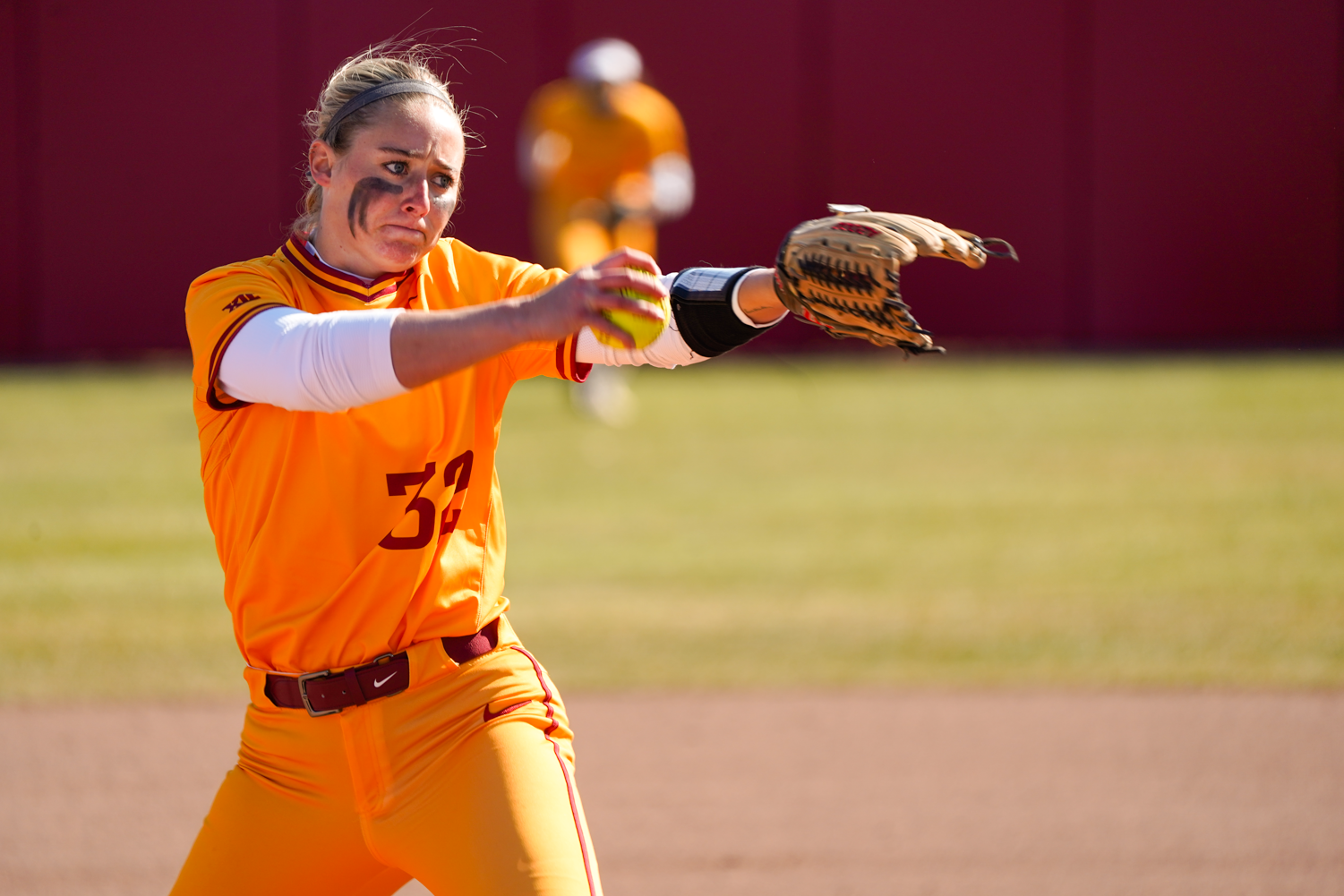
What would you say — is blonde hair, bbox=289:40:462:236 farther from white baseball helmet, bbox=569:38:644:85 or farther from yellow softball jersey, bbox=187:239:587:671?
white baseball helmet, bbox=569:38:644:85

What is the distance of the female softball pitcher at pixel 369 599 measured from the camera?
2393 mm

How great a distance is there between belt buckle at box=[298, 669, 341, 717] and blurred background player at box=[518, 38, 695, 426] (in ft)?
34.7

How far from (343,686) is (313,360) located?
62 centimetres

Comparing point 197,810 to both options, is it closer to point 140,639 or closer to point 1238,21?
point 140,639

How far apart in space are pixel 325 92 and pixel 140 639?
4.63m

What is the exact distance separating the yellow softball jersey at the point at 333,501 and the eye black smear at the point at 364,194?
11cm

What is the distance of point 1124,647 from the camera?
6.27 metres

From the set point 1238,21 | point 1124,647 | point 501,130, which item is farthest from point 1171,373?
point 1124,647

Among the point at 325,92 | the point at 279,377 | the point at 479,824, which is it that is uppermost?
the point at 325,92

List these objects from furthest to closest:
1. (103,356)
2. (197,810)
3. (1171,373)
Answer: (103,356)
(1171,373)
(197,810)

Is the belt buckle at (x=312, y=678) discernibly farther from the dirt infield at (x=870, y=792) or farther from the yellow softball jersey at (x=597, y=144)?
the yellow softball jersey at (x=597, y=144)

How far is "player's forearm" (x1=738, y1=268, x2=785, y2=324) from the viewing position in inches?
105

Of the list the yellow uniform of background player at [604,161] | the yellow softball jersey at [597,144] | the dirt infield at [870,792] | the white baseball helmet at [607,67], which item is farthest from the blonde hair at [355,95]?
the white baseball helmet at [607,67]

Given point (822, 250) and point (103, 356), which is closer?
point (822, 250)
